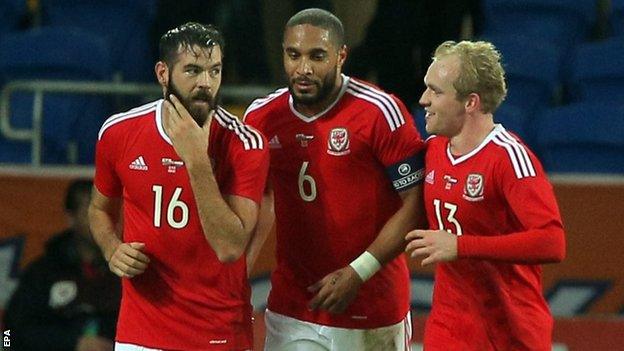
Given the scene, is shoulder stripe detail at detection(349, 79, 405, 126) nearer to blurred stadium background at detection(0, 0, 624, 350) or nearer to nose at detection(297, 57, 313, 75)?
nose at detection(297, 57, 313, 75)

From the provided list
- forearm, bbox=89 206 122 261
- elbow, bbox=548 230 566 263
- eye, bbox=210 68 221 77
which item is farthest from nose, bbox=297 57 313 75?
elbow, bbox=548 230 566 263

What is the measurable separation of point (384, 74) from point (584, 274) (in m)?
2.01

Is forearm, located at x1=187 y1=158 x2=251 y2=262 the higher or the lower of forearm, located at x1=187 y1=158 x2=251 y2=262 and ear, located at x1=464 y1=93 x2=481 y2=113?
the lower

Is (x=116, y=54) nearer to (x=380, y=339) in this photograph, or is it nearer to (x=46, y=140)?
(x=46, y=140)

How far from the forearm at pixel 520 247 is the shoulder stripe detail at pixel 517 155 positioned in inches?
8.3

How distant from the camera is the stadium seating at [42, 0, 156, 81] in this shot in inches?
375

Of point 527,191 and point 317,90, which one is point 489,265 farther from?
point 317,90

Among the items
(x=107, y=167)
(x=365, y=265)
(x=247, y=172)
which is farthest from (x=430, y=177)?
(x=107, y=167)

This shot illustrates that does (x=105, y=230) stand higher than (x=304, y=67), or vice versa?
(x=304, y=67)

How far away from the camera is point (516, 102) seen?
29.6ft

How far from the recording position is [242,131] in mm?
4762

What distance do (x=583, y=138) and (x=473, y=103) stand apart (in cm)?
380

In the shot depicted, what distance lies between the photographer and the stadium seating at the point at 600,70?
8.65 meters

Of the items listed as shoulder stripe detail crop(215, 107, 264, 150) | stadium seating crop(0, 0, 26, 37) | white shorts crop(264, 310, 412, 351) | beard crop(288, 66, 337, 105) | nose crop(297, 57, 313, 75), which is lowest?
white shorts crop(264, 310, 412, 351)
